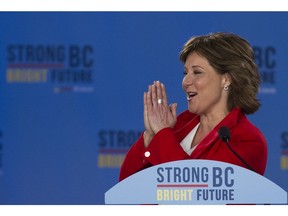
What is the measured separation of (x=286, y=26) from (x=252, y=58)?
1.84 m

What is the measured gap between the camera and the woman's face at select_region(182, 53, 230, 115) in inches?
80.7

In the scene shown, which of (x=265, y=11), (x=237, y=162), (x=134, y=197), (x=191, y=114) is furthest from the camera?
(x=265, y=11)

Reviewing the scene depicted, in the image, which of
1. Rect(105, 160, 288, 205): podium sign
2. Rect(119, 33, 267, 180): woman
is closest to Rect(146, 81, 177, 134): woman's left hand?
Rect(119, 33, 267, 180): woman

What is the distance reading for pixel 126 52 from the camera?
389 centimetres

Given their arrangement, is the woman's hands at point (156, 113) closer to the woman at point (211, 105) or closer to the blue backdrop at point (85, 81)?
the woman at point (211, 105)

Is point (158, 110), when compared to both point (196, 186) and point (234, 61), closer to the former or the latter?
point (234, 61)

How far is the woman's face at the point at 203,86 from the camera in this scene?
6.72ft

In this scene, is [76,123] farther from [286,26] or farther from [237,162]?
[237,162]

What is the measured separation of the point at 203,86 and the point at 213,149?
241mm

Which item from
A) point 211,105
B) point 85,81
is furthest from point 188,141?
point 85,81

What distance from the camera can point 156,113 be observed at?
2.05 metres

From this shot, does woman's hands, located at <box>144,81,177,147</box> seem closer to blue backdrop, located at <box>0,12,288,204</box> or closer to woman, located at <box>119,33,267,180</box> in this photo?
woman, located at <box>119,33,267,180</box>

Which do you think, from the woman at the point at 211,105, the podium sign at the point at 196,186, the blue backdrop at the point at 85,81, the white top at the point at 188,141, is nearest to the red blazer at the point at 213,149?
the woman at the point at 211,105

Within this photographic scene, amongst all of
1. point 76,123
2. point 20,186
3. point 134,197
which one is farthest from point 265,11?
point 134,197
